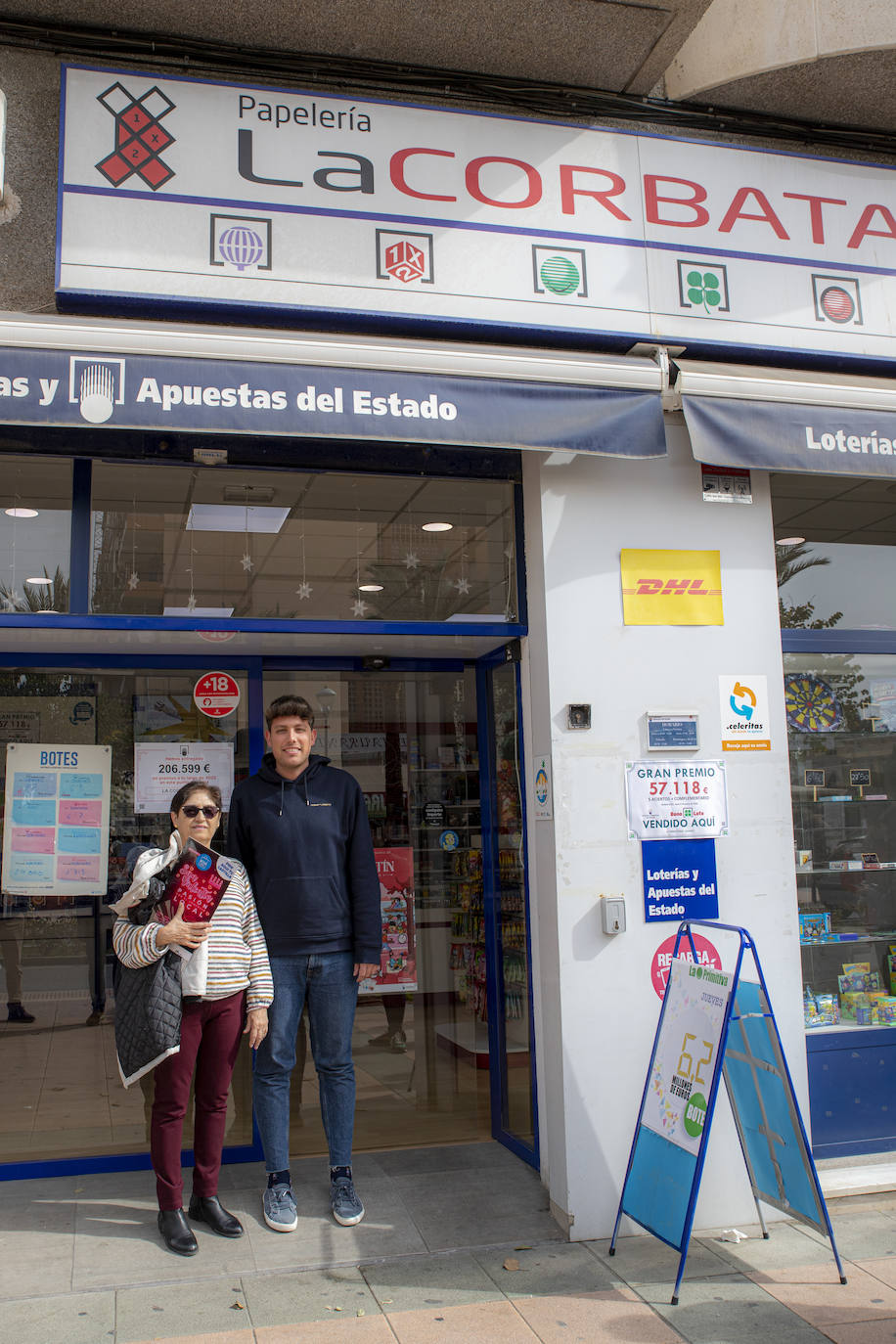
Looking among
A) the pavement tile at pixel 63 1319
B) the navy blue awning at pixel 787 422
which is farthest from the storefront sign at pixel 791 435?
the pavement tile at pixel 63 1319

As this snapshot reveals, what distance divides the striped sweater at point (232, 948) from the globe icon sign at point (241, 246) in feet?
8.16

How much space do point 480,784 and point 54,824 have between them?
2003 mm

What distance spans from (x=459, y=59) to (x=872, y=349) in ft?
7.85

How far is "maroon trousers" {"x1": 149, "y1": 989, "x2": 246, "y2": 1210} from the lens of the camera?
396cm

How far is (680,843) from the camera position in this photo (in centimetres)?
450

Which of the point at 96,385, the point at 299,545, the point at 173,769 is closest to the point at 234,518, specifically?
the point at 299,545

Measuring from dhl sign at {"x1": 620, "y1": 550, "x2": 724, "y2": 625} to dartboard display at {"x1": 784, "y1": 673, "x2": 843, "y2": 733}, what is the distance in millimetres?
730

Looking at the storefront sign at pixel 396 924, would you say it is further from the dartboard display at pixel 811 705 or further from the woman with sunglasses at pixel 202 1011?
the dartboard display at pixel 811 705

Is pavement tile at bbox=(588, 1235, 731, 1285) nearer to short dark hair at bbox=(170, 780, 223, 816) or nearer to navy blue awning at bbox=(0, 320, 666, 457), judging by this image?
short dark hair at bbox=(170, 780, 223, 816)

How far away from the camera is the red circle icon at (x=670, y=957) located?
436cm

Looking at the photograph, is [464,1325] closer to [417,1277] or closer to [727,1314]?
[417,1277]

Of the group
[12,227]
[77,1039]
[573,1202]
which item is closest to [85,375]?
[12,227]

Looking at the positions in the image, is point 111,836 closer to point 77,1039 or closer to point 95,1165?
point 77,1039

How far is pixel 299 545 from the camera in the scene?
4.63 m
